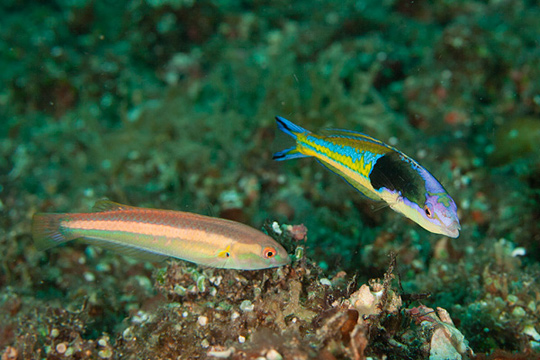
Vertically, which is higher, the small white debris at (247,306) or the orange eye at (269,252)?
the orange eye at (269,252)

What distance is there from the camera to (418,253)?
4.50m

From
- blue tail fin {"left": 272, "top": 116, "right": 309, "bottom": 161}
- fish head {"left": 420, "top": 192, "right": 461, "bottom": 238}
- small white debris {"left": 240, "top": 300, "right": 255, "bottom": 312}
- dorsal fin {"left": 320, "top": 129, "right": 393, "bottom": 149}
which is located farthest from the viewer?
blue tail fin {"left": 272, "top": 116, "right": 309, "bottom": 161}

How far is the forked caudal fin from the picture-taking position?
2.99m

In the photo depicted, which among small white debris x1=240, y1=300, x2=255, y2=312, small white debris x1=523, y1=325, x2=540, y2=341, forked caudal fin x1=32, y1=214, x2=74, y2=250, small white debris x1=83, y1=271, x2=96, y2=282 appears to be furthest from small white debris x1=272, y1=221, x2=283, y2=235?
small white debris x1=83, y1=271, x2=96, y2=282

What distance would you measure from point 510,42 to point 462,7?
2228 millimetres

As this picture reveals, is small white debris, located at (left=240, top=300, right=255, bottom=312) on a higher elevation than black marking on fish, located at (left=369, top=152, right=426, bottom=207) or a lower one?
lower

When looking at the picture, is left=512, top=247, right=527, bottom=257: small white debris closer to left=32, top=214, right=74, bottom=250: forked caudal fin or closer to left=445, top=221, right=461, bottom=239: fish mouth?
→ left=445, top=221, right=461, bottom=239: fish mouth

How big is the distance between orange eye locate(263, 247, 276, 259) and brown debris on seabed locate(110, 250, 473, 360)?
323 mm

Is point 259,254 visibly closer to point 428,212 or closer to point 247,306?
point 247,306

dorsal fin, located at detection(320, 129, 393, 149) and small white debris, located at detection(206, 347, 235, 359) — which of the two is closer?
small white debris, located at detection(206, 347, 235, 359)

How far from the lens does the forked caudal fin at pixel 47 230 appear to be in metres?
2.99

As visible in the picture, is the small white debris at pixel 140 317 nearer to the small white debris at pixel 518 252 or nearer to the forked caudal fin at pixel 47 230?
the forked caudal fin at pixel 47 230

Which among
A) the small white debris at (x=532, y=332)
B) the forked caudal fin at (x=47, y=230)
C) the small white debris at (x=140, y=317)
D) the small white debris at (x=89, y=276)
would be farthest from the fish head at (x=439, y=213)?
the small white debris at (x=89, y=276)

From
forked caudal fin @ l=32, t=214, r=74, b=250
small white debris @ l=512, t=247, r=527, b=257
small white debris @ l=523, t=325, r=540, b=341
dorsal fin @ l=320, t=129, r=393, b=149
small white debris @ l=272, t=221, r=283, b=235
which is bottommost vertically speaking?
small white debris @ l=512, t=247, r=527, b=257
